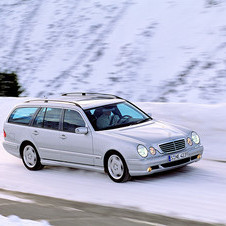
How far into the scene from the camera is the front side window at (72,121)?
9.70 m

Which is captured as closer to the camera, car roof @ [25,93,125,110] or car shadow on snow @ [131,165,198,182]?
car shadow on snow @ [131,165,198,182]

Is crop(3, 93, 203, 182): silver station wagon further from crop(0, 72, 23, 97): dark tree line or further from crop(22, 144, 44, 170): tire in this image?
crop(0, 72, 23, 97): dark tree line

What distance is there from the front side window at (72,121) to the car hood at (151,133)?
2.79ft

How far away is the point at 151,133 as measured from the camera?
8.99 metres

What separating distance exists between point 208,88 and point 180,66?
9.19 ft

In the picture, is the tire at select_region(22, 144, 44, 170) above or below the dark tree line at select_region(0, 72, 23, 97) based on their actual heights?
below

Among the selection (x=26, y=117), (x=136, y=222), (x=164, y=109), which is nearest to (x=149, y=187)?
(x=136, y=222)

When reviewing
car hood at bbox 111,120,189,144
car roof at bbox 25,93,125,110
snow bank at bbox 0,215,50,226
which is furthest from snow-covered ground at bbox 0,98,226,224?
snow bank at bbox 0,215,50,226

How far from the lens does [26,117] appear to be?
11.0 meters

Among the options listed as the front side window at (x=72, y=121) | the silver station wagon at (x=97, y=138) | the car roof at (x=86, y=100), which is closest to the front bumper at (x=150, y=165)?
the silver station wagon at (x=97, y=138)

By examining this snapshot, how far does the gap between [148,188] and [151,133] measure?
1.02m

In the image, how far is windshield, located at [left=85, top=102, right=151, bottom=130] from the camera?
31.1 ft

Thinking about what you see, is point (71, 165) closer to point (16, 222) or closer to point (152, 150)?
point (152, 150)

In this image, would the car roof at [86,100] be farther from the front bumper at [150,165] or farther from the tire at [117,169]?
the front bumper at [150,165]
